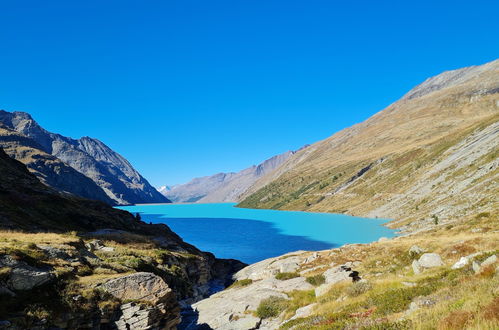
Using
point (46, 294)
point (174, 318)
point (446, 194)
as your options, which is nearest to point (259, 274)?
point (174, 318)

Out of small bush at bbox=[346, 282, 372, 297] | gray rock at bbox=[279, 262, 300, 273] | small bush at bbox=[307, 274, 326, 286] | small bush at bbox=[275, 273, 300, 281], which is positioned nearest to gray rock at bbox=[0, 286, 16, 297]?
small bush at bbox=[346, 282, 372, 297]

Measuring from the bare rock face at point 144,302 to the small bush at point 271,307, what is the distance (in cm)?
605

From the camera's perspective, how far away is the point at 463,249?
2612 centimetres

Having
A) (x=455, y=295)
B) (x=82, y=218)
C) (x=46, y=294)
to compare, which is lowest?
(x=455, y=295)

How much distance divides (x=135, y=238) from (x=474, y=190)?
94.7 m

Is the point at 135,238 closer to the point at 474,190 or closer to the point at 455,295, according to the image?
the point at 455,295

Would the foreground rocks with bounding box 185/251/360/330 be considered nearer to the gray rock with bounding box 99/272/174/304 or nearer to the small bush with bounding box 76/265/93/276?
the gray rock with bounding box 99/272/174/304

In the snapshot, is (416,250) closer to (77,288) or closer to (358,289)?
(358,289)

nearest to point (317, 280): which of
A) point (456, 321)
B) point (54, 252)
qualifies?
point (456, 321)

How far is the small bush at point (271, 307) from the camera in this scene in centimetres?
2204

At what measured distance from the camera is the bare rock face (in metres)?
17.4

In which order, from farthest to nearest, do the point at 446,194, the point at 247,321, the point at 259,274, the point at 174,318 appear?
1. the point at 446,194
2. the point at 259,274
3. the point at 247,321
4. the point at 174,318

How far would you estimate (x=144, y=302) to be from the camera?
18.3m

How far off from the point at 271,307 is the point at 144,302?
926 cm
